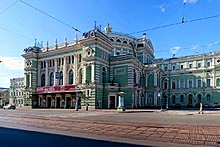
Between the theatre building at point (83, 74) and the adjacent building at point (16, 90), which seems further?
the adjacent building at point (16, 90)

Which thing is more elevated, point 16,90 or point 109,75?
point 109,75

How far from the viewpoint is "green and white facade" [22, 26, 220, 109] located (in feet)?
154

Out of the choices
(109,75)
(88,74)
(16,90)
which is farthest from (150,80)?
(16,90)

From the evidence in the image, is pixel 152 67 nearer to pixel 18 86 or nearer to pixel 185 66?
pixel 185 66

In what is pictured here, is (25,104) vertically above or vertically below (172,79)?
below

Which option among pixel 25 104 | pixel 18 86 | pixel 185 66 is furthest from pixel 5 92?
pixel 185 66

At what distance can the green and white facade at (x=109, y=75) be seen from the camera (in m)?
46.9

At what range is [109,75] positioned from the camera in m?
50.7

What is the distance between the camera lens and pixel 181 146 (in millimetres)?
8031

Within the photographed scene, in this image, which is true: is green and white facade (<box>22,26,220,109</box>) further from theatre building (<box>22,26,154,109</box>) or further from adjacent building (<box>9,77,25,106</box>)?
adjacent building (<box>9,77,25,106</box>)

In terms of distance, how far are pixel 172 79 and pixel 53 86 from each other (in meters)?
39.7

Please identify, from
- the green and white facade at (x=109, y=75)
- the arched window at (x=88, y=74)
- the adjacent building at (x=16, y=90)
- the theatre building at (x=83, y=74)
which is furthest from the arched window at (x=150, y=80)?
the adjacent building at (x=16, y=90)

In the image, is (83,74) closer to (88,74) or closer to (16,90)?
(88,74)

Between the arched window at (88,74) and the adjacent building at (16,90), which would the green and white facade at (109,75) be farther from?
the adjacent building at (16,90)
